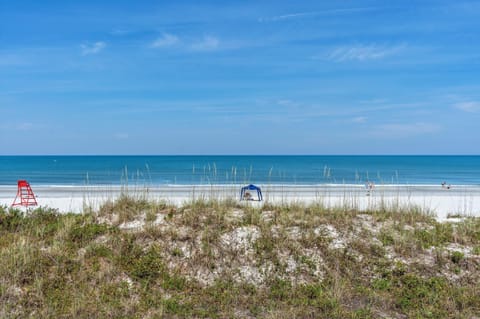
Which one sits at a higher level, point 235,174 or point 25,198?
point 235,174

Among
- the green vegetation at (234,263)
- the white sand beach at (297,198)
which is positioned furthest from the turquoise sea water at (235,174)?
the green vegetation at (234,263)

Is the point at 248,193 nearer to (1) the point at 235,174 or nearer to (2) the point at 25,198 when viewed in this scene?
(1) the point at 235,174

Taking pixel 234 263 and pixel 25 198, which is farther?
pixel 25 198

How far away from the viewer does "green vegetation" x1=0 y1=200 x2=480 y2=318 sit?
623cm

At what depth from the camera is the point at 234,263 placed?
7.55 meters

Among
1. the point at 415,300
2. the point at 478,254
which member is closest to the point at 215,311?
the point at 415,300

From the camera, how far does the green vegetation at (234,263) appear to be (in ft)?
20.4

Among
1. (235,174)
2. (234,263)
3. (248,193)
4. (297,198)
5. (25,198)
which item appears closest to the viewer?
(234,263)

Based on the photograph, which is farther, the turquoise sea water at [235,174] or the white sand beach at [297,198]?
the turquoise sea water at [235,174]

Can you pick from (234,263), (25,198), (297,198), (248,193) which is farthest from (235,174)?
(25,198)

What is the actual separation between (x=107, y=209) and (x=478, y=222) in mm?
8992

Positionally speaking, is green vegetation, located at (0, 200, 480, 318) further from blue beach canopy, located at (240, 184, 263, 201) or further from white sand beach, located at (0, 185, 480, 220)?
blue beach canopy, located at (240, 184, 263, 201)

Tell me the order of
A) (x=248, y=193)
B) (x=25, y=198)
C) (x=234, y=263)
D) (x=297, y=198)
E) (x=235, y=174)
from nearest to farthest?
(x=234, y=263) < (x=235, y=174) < (x=297, y=198) < (x=248, y=193) < (x=25, y=198)

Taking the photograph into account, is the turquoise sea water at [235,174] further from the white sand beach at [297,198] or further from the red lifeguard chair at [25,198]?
the red lifeguard chair at [25,198]
